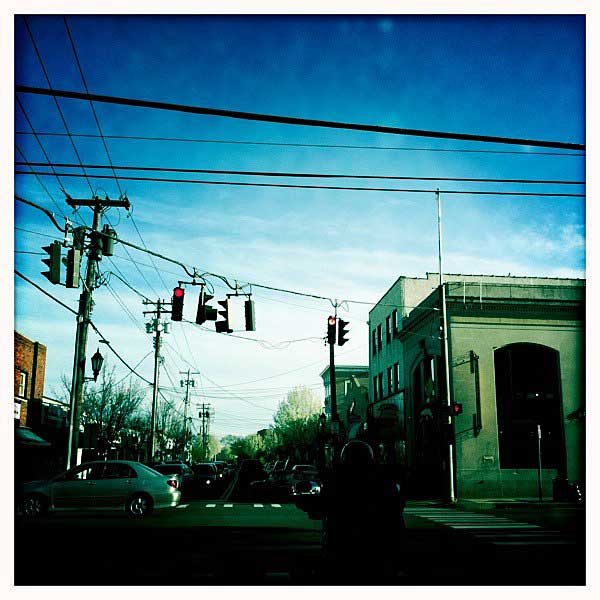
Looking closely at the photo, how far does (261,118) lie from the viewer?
7.54 meters

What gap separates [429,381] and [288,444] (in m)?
52.1

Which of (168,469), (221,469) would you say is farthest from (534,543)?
(221,469)

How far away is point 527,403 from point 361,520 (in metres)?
26.2

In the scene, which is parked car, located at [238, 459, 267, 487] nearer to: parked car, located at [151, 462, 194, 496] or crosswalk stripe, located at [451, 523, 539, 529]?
parked car, located at [151, 462, 194, 496]

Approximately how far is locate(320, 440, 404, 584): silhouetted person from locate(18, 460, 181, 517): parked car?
45.3 feet

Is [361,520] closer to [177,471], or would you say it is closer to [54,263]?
[54,263]

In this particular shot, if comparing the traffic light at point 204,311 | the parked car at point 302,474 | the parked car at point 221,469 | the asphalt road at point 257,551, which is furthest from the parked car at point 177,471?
the traffic light at point 204,311

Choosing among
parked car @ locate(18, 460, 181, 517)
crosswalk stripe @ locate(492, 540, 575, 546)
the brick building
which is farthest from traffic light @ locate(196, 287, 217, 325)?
the brick building

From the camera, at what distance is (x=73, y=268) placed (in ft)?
45.8

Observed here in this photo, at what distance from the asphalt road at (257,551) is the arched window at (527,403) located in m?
10.8

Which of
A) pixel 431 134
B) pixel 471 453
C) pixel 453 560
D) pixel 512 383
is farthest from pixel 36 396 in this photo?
pixel 431 134

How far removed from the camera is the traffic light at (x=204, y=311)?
1591 centimetres

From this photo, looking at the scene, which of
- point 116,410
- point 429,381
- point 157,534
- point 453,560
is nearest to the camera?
point 453,560
